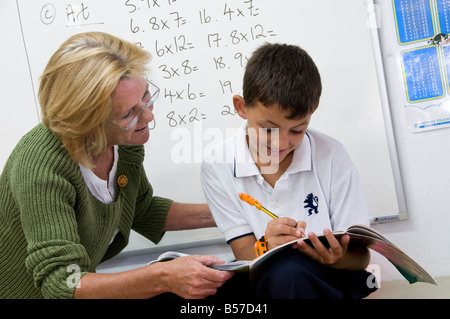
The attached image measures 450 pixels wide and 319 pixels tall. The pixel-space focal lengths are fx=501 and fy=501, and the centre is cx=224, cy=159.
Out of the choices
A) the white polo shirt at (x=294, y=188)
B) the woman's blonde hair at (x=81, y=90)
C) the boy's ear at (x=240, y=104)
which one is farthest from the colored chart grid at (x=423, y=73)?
the woman's blonde hair at (x=81, y=90)

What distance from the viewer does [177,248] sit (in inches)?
58.6

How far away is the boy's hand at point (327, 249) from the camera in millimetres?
879

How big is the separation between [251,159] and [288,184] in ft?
0.34

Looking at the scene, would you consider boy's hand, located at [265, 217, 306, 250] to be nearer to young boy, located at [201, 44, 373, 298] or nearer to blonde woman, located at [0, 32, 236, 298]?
young boy, located at [201, 44, 373, 298]

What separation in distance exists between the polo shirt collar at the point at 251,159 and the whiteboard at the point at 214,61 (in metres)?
0.28

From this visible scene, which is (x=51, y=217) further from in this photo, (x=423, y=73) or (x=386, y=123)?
(x=423, y=73)

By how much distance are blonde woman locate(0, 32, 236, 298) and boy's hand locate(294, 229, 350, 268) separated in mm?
161

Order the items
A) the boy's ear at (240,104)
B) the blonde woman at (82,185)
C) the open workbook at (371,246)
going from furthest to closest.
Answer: the boy's ear at (240,104), the blonde woman at (82,185), the open workbook at (371,246)

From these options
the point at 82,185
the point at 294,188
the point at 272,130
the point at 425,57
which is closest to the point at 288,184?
the point at 294,188

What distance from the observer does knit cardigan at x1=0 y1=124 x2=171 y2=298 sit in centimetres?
97

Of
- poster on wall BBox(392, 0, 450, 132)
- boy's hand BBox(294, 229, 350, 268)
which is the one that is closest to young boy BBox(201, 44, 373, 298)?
boy's hand BBox(294, 229, 350, 268)

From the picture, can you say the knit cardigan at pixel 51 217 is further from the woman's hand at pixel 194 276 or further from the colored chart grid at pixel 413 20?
the colored chart grid at pixel 413 20

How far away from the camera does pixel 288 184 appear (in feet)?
3.82
